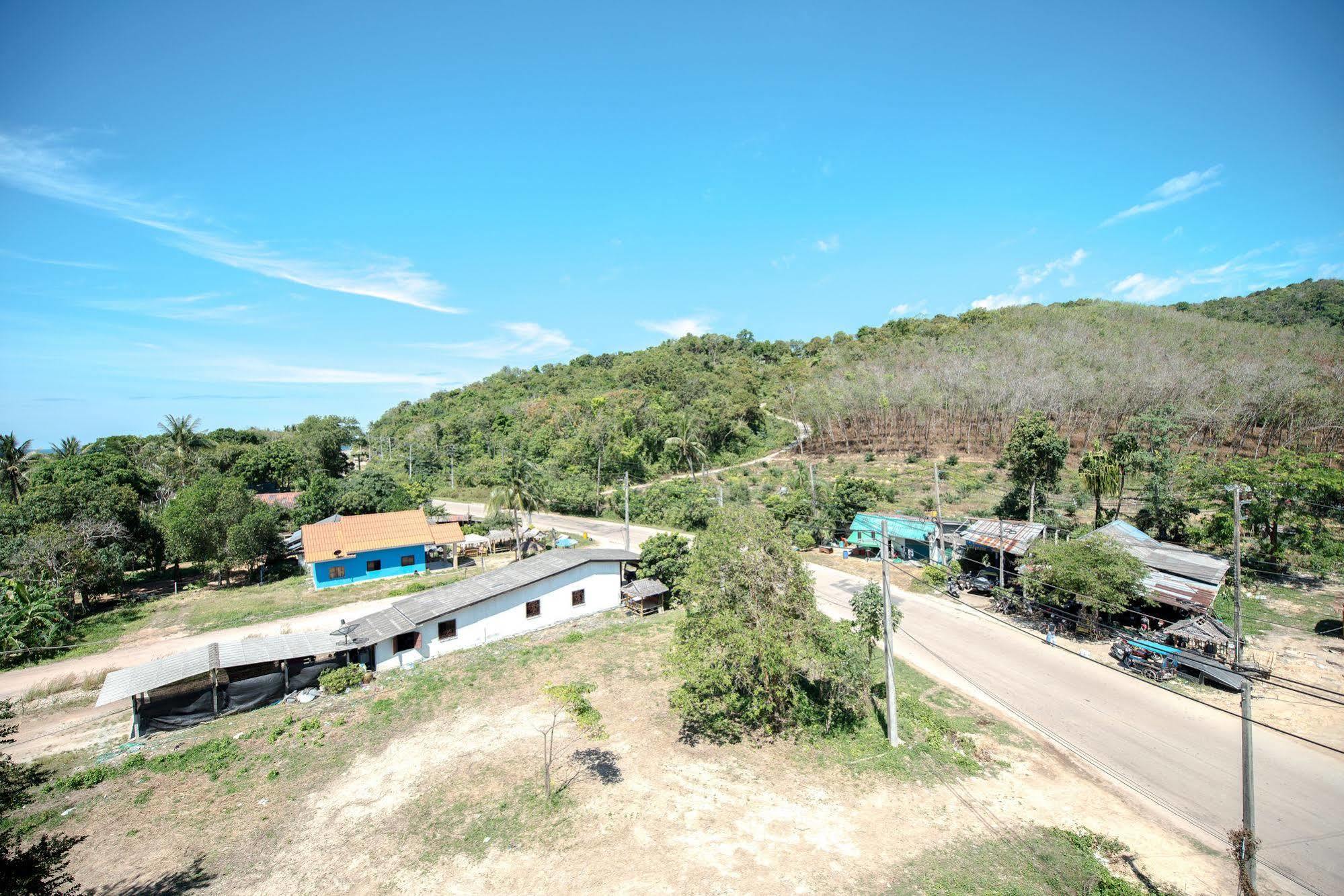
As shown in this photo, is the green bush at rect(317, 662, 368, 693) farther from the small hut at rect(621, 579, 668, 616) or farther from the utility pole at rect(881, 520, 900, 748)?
the utility pole at rect(881, 520, 900, 748)

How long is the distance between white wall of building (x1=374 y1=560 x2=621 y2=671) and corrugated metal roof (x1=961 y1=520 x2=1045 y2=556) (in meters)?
19.0

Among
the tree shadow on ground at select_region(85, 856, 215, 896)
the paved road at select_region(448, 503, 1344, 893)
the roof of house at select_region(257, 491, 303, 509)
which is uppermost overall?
the roof of house at select_region(257, 491, 303, 509)

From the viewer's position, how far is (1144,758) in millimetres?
→ 14539

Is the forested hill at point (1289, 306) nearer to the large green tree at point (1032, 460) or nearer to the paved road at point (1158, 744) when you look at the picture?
the large green tree at point (1032, 460)

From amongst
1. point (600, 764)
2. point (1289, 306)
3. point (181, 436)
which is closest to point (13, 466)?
point (181, 436)

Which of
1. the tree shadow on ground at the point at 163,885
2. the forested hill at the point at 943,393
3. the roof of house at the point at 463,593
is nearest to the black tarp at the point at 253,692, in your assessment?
the roof of house at the point at 463,593

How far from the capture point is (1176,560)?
23750mm

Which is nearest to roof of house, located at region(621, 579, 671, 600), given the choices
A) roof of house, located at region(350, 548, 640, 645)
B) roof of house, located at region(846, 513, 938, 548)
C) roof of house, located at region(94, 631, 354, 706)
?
roof of house, located at region(350, 548, 640, 645)

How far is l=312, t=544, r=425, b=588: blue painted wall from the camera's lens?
111 ft

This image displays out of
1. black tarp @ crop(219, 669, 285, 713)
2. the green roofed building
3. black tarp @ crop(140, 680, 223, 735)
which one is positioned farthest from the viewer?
the green roofed building

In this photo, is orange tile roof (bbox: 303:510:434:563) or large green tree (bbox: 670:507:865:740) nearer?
large green tree (bbox: 670:507:865:740)

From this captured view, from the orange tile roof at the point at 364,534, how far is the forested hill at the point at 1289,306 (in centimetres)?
9721

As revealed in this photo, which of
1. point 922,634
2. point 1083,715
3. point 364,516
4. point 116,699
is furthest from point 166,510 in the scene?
point 1083,715

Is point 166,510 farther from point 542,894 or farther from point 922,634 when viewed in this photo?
point 922,634
